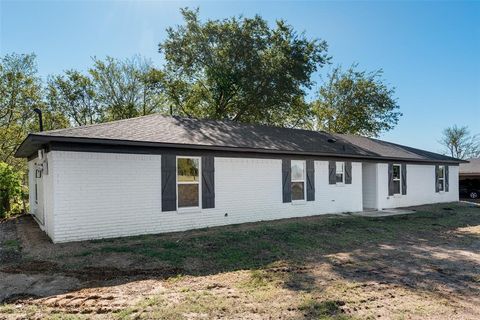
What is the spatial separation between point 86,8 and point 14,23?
396 centimetres

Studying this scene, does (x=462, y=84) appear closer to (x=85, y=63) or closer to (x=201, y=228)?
(x=201, y=228)

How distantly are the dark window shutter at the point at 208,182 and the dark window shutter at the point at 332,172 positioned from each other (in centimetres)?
556

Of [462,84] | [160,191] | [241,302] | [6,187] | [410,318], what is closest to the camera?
[410,318]

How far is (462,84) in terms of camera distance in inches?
919

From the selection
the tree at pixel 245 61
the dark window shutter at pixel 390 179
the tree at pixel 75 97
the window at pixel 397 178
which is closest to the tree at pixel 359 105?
the tree at pixel 245 61

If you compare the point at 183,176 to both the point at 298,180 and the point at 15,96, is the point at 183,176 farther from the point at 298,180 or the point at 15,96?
the point at 15,96

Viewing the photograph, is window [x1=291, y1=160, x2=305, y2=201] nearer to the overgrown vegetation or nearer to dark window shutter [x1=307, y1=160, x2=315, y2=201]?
dark window shutter [x1=307, y1=160, x2=315, y2=201]

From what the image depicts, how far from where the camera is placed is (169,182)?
30.6 feet

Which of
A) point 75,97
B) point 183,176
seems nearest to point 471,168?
point 183,176

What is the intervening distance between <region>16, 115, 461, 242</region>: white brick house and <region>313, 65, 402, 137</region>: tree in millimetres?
14357

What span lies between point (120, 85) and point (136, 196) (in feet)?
65.4

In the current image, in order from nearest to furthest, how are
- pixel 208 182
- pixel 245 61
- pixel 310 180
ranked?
pixel 208 182
pixel 310 180
pixel 245 61

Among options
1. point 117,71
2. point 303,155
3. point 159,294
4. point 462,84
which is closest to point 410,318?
point 159,294

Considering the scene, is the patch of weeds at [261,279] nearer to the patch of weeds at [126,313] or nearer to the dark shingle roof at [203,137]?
the patch of weeds at [126,313]
